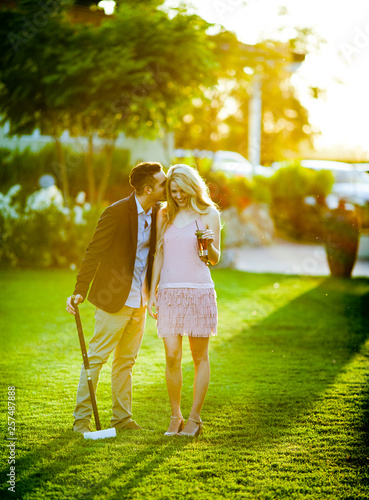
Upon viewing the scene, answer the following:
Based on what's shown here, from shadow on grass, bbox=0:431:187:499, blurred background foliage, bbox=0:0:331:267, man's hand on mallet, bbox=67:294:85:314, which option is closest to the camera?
shadow on grass, bbox=0:431:187:499

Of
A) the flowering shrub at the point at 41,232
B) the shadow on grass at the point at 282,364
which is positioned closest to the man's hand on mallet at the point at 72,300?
the shadow on grass at the point at 282,364

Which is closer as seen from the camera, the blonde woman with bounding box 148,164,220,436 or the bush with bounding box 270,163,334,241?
the blonde woman with bounding box 148,164,220,436

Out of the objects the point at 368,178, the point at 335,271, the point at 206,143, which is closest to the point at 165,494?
the point at 335,271

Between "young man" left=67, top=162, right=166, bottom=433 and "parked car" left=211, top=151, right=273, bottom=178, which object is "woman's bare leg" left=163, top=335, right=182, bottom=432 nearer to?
"young man" left=67, top=162, right=166, bottom=433

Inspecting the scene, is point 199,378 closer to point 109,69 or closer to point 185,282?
point 185,282

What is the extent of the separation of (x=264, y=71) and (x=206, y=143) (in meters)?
5.42

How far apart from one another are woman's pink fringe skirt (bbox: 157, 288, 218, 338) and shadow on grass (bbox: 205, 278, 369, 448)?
796 mm

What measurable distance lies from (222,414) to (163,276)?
1310mm

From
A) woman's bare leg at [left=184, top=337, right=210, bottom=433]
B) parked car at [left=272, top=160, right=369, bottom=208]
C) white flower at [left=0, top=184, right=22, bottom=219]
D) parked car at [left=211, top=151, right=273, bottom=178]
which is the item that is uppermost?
woman's bare leg at [left=184, top=337, right=210, bottom=433]

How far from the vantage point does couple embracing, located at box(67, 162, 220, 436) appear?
4139 mm

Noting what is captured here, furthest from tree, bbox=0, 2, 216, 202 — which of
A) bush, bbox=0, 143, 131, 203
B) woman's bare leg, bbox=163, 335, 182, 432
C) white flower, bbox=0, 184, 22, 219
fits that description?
woman's bare leg, bbox=163, 335, 182, 432

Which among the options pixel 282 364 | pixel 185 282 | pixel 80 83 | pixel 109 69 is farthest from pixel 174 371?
pixel 80 83

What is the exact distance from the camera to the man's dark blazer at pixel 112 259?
413 cm

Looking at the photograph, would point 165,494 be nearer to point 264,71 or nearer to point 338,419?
point 338,419
